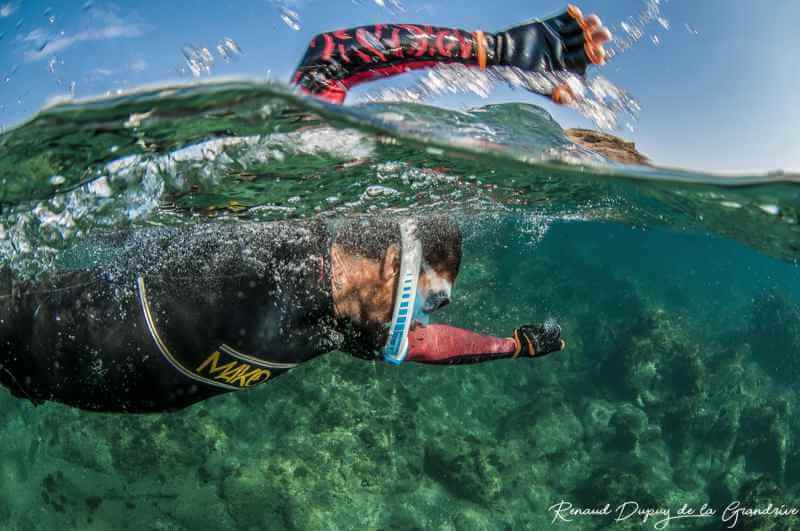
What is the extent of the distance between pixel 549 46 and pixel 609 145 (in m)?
1.82

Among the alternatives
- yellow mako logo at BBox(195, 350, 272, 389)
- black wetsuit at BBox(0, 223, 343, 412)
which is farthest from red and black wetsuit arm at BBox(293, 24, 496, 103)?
yellow mako logo at BBox(195, 350, 272, 389)

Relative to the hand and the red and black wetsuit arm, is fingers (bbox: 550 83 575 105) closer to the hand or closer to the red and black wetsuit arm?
the hand

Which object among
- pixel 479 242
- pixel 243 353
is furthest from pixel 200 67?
pixel 479 242

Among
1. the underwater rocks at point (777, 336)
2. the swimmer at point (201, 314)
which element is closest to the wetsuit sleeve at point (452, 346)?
the swimmer at point (201, 314)

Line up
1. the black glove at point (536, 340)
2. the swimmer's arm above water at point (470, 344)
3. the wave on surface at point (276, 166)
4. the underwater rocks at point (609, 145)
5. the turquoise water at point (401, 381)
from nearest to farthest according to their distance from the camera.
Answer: the wave on surface at point (276, 166) < the turquoise water at point (401, 381) < the swimmer's arm above water at point (470, 344) < the underwater rocks at point (609, 145) < the black glove at point (536, 340)

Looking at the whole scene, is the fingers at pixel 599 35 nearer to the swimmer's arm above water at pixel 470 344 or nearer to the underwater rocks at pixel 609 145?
the underwater rocks at pixel 609 145

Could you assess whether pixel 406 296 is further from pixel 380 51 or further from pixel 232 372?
pixel 380 51

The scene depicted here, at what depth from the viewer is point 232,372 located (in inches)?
135

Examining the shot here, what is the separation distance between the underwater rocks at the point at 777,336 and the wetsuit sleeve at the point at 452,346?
23413 mm

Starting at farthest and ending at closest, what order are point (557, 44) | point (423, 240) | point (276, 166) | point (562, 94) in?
point (276, 166)
point (423, 240)
point (562, 94)
point (557, 44)

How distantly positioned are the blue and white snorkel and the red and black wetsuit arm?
4.37ft

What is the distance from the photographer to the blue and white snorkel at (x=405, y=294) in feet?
11.9

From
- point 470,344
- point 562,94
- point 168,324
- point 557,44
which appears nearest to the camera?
point 168,324

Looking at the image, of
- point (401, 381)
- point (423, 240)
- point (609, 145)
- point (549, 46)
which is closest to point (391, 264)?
point (423, 240)
